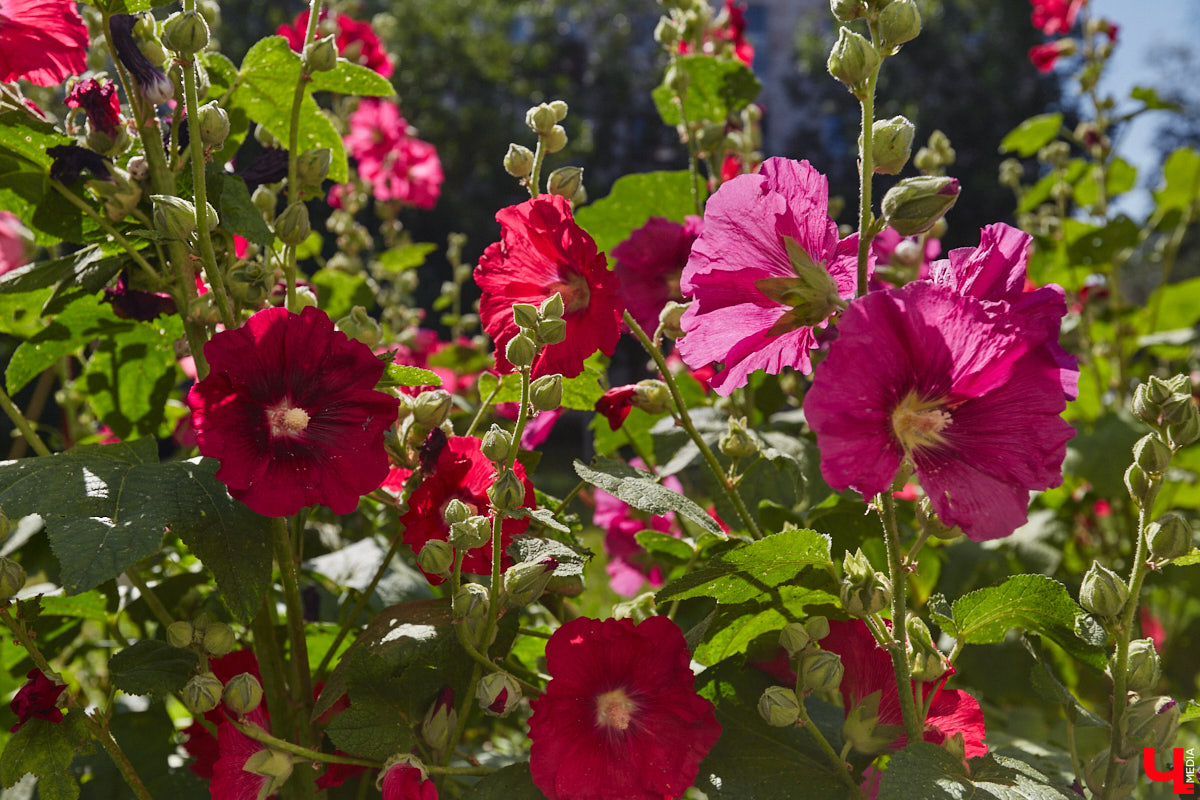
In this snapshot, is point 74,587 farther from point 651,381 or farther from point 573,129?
point 573,129

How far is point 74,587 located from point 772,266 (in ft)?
1.53

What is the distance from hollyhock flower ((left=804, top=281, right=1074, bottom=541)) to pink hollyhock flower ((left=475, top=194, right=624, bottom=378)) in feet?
0.75

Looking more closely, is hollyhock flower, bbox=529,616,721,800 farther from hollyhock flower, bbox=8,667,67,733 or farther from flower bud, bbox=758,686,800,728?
hollyhock flower, bbox=8,667,67,733

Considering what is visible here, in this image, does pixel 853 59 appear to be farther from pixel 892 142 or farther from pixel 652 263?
pixel 652 263

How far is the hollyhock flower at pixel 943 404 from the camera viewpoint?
0.56 metres

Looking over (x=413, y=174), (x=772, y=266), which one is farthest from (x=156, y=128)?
(x=413, y=174)

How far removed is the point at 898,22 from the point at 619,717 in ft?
1.63

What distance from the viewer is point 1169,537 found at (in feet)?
2.04

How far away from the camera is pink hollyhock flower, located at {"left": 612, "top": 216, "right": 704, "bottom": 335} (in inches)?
40.5

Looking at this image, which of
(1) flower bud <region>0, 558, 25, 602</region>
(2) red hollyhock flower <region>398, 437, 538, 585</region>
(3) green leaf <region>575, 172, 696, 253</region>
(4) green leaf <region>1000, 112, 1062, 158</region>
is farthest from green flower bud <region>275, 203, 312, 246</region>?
(4) green leaf <region>1000, 112, 1062, 158</region>

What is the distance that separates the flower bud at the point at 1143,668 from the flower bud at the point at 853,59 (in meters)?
0.39

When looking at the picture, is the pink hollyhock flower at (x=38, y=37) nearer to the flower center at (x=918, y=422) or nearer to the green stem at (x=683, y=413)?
the green stem at (x=683, y=413)

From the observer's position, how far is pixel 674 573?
1146 millimetres

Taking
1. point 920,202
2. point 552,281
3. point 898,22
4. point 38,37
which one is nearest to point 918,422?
point 920,202
